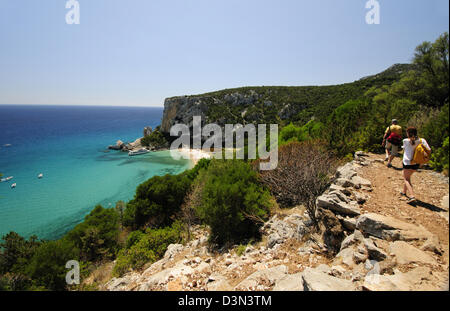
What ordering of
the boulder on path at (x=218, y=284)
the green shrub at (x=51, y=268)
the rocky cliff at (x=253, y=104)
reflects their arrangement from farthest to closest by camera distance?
1. the rocky cliff at (x=253, y=104)
2. the green shrub at (x=51, y=268)
3. the boulder on path at (x=218, y=284)

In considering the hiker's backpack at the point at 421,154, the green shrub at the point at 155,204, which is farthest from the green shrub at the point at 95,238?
the hiker's backpack at the point at 421,154

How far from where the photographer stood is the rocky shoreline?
3.36m

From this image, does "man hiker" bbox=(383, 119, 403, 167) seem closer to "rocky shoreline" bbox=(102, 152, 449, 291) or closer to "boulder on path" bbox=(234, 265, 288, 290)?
"rocky shoreline" bbox=(102, 152, 449, 291)

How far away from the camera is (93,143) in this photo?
2837 inches

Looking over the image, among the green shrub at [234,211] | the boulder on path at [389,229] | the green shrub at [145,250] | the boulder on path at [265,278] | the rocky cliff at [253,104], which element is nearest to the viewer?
the boulder on path at [389,229]

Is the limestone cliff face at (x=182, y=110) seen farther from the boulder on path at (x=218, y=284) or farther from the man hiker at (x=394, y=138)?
the boulder on path at (x=218, y=284)

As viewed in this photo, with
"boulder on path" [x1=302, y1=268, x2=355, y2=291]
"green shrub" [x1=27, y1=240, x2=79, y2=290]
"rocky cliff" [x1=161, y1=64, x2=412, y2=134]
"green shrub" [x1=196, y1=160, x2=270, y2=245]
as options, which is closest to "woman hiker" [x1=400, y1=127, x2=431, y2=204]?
"boulder on path" [x1=302, y1=268, x2=355, y2=291]

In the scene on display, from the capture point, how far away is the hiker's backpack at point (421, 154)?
4.71 m

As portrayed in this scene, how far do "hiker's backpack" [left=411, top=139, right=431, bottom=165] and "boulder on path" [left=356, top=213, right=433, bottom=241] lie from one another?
1805 mm

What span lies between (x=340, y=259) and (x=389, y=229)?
1384mm

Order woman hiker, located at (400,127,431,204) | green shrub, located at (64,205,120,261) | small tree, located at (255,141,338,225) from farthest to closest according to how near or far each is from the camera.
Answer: green shrub, located at (64,205,120,261) → small tree, located at (255,141,338,225) → woman hiker, located at (400,127,431,204)
